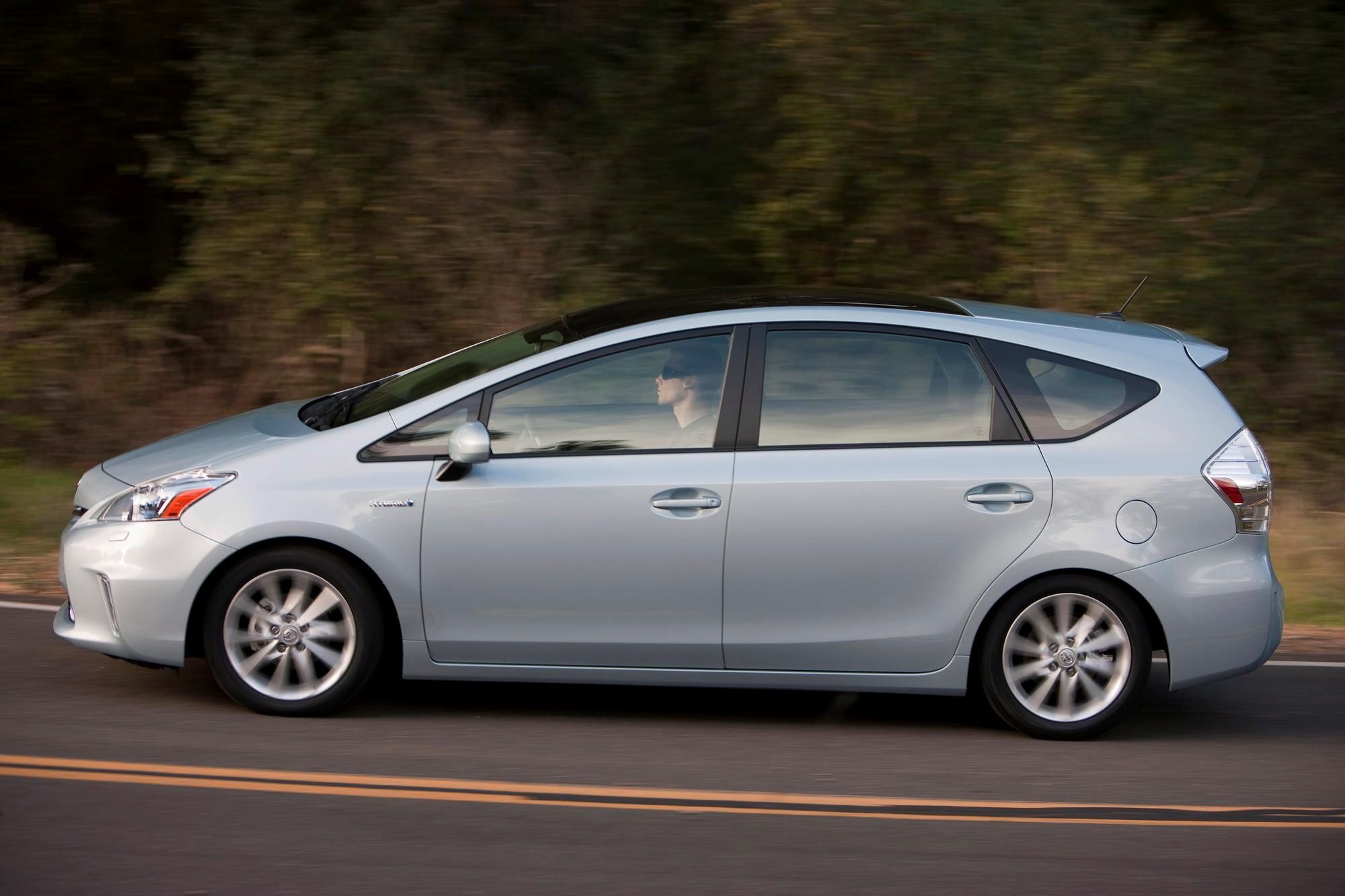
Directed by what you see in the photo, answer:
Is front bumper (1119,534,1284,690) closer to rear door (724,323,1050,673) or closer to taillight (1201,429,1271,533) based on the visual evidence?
taillight (1201,429,1271,533)

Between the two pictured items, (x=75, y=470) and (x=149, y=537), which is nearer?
(x=149, y=537)

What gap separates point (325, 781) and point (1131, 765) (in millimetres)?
2931

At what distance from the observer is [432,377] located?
6.14m

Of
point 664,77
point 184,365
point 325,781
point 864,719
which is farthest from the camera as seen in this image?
point 184,365

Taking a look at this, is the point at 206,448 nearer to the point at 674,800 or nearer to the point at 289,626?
the point at 289,626

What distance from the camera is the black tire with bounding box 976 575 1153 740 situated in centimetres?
565

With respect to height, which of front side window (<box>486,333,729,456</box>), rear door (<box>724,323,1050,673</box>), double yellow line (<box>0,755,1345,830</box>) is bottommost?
double yellow line (<box>0,755,1345,830</box>)

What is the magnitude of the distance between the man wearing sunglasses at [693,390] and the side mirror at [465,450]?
0.71 metres

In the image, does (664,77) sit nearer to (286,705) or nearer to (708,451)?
(708,451)

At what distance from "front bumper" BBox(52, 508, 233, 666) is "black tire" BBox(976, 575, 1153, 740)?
2.92 m

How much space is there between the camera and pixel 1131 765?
5.50 m

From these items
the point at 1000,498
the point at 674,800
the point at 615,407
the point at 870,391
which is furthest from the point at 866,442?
the point at 674,800

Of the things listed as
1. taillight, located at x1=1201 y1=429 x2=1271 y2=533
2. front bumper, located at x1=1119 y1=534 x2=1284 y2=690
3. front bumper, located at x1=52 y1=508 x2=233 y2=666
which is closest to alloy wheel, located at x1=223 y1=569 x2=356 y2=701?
front bumper, located at x1=52 y1=508 x2=233 y2=666

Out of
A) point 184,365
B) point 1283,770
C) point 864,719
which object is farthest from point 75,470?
point 1283,770
